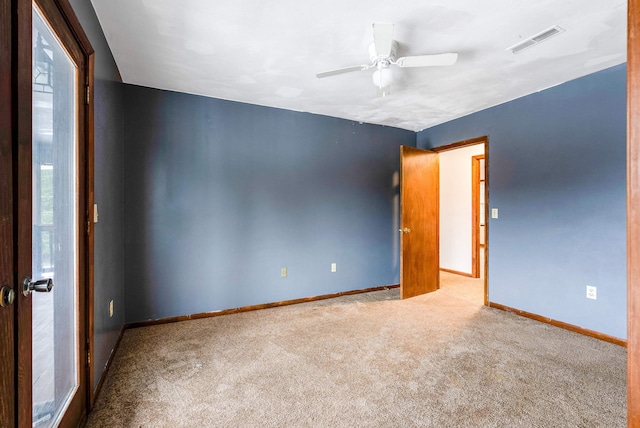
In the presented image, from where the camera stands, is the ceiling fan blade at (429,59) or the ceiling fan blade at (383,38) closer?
the ceiling fan blade at (383,38)

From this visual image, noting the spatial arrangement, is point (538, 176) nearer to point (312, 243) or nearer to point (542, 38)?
point (542, 38)

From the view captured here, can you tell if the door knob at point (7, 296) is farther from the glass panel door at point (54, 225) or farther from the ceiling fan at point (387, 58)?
the ceiling fan at point (387, 58)

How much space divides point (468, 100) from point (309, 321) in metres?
2.98

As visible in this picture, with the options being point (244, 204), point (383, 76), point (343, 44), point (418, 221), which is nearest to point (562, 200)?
point (418, 221)

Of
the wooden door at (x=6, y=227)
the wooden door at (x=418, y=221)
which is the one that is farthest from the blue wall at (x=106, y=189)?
the wooden door at (x=418, y=221)

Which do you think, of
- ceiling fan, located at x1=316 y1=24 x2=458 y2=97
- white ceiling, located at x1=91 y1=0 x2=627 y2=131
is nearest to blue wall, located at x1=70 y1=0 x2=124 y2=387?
white ceiling, located at x1=91 y1=0 x2=627 y2=131

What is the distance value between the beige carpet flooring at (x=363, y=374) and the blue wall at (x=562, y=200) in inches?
13.4

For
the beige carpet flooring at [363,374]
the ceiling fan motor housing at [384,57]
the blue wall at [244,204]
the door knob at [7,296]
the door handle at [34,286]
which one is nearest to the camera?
the door knob at [7,296]

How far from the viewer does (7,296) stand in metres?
0.87

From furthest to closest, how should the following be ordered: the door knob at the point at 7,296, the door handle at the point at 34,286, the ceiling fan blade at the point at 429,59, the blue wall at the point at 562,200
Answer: the blue wall at the point at 562,200 → the ceiling fan blade at the point at 429,59 → the door handle at the point at 34,286 → the door knob at the point at 7,296

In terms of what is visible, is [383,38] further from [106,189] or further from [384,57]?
[106,189]

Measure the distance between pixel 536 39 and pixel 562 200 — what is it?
1608mm

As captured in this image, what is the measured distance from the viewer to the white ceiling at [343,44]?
5.98ft

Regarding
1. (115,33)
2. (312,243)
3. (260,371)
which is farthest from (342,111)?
(260,371)
